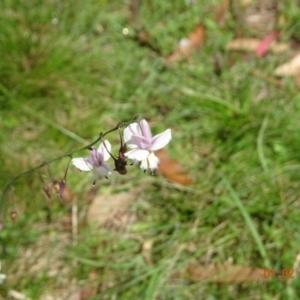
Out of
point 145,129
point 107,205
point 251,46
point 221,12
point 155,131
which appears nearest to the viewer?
point 145,129

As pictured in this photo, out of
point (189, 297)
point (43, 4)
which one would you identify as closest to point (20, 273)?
point (189, 297)

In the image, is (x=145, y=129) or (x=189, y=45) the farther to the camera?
(x=189, y=45)

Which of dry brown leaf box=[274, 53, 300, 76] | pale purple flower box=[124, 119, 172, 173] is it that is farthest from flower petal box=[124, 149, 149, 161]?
dry brown leaf box=[274, 53, 300, 76]

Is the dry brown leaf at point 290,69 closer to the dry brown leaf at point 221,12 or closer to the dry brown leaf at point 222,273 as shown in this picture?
the dry brown leaf at point 221,12

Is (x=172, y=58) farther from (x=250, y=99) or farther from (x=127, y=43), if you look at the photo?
(x=250, y=99)

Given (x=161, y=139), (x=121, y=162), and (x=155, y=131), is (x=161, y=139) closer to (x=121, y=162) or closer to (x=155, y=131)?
(x=121, y=162)

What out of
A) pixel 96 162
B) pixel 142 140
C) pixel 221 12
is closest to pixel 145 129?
pixel 142 140

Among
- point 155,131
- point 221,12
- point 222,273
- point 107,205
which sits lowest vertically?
point 222,273
